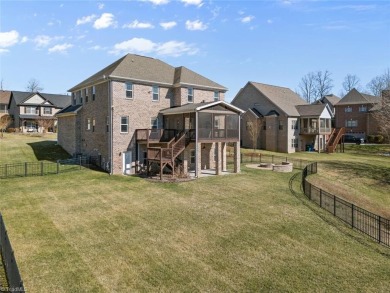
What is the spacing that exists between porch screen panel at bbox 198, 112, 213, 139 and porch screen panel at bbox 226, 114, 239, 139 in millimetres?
2006

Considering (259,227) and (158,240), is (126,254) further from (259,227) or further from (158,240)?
(259,227)

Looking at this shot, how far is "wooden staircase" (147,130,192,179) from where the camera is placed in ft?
78.2

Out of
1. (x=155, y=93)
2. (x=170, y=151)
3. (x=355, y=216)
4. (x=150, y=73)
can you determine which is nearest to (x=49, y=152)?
(x=155, y=93)

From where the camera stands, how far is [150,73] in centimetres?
2886

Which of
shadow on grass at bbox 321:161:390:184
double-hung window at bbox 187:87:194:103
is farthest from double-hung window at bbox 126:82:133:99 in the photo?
shadow on grass at bbox 321:161:390:184

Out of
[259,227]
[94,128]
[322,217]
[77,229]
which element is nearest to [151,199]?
[77,229]

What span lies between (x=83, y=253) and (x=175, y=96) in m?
20.7

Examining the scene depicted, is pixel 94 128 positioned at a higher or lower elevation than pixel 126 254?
higher

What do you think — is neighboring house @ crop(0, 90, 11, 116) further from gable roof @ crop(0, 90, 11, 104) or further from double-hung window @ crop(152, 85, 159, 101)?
double-hung window @ crop(152, 85, 159, 101)

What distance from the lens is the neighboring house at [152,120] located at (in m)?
25.1

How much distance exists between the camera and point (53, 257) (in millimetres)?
10750

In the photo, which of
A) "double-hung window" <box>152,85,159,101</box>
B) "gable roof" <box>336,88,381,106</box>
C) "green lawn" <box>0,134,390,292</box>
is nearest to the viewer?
"green lawn" <box>0,134,390,292</box>

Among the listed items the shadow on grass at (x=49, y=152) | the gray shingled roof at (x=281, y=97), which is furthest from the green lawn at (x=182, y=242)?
the gray shingled roof at (x=281, y=97)

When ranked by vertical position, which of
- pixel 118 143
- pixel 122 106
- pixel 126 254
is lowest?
pixel 126 254
